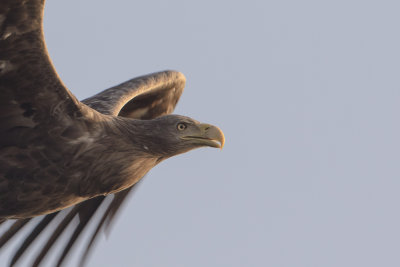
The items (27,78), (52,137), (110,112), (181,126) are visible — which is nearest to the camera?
(27,78)

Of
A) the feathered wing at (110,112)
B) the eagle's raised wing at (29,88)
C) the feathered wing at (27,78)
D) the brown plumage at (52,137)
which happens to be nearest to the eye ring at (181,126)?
the brown plumage at (52,137)

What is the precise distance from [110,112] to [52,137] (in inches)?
65.6

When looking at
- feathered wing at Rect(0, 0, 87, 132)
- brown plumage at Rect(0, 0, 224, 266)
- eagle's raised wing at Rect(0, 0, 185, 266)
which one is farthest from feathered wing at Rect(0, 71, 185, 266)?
feathered wing at Rect(0, 0, 87, 132)

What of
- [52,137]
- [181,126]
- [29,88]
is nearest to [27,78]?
[29,88]

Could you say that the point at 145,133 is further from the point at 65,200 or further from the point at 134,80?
the point at 134,80

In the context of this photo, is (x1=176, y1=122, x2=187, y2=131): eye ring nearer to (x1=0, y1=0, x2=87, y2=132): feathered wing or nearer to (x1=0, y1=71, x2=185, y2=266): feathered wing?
(x1=0, y1=0, x2=87, y2=132): feathered wing

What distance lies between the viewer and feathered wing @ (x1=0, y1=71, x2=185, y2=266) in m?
9.88

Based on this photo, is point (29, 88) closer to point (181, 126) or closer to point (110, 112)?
point (181, 126)

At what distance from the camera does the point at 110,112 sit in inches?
364

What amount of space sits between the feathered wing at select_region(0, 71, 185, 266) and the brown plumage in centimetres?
136

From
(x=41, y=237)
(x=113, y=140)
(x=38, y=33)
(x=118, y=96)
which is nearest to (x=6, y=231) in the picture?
(x=41, y=237)

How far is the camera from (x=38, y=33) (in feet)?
22.8

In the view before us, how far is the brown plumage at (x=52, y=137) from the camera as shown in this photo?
7.06m

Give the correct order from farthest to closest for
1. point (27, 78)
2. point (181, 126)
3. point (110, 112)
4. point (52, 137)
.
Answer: point (110, 112), point (181, 126), point (52, 137), point (27, 78)
